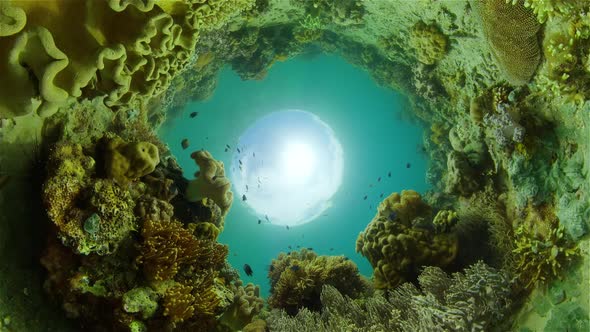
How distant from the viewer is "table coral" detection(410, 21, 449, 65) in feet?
25.8

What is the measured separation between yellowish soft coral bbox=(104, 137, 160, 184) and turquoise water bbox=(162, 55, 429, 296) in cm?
1854

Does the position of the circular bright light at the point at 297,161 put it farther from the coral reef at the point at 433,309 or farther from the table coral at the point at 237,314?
the table coral at the point at 237,314

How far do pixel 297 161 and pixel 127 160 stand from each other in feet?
124

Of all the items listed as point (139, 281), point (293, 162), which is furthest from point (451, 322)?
point (293, 162)

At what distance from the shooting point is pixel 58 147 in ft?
14.9

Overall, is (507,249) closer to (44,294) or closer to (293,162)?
(44,294)

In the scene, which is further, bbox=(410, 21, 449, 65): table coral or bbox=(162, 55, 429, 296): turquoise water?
bbox=(162, 55, 429, 296): turquoise water

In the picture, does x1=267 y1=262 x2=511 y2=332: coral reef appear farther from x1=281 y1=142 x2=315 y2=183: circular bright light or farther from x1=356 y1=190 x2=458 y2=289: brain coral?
x1=281 y1=142 x2=315 y2=183: circular bright light

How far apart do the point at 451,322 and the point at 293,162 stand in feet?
125

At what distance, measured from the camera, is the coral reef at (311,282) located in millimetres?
7535

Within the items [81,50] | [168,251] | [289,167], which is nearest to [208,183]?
[168,251]

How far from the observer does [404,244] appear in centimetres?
729

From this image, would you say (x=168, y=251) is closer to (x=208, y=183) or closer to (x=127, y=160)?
(x=127, y=160)

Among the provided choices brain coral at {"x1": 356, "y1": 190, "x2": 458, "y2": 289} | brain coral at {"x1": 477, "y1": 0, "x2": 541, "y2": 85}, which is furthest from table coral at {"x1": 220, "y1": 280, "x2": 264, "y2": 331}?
brain coral at {"x1": 477, "y1": 0, "x2": 541, "y2": 85}
